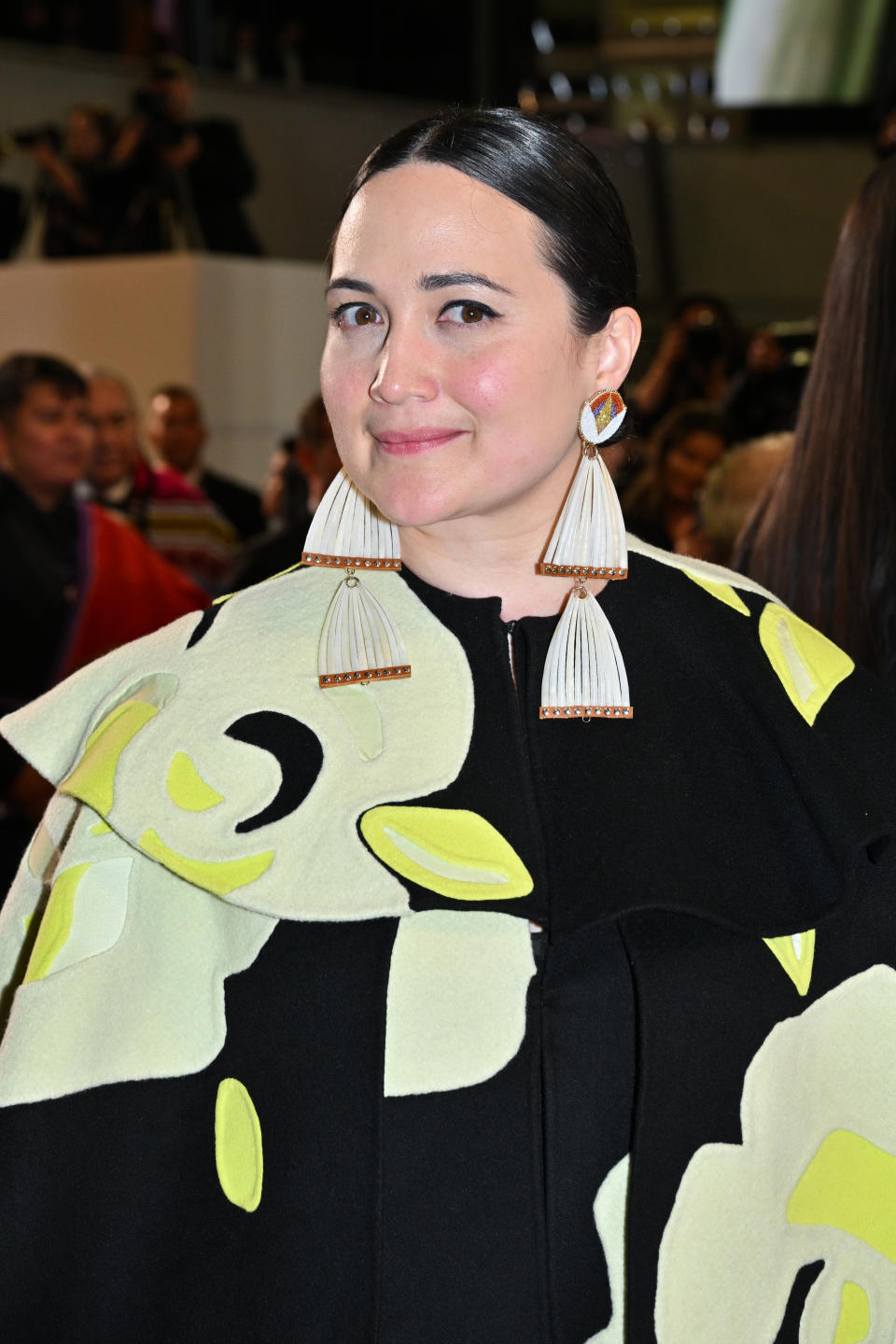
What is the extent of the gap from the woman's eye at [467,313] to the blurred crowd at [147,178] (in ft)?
17.5

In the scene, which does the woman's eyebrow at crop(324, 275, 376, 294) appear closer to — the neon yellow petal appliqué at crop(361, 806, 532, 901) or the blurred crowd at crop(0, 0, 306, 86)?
the neon yellow petal appliqué at crop(361, 806, 532, 901)

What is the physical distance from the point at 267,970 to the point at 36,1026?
17 centimetres

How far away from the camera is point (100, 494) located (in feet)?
15.8

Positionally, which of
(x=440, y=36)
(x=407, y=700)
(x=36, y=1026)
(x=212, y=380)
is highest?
(x=440, y=36)

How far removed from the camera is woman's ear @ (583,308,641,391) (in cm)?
128

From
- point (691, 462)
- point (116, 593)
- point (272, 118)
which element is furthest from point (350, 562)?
point (272, 118)

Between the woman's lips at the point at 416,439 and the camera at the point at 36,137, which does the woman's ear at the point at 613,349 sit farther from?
the camera at the point at 36,137

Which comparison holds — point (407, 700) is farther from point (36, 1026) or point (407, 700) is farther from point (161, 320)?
point (161, 320)

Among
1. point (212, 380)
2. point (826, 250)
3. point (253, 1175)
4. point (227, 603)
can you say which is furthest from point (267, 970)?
point (826, 250)

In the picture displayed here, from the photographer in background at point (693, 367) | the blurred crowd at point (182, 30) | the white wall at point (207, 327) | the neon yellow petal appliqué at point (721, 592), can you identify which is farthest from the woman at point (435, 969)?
the blurred crowd at point (182, 30)

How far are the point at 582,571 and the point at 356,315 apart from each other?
0.27m

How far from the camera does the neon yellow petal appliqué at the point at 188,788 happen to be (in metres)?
1.22

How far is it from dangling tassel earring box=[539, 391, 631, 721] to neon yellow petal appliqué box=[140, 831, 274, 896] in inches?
10.3

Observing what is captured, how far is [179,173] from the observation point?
20.7 feet
